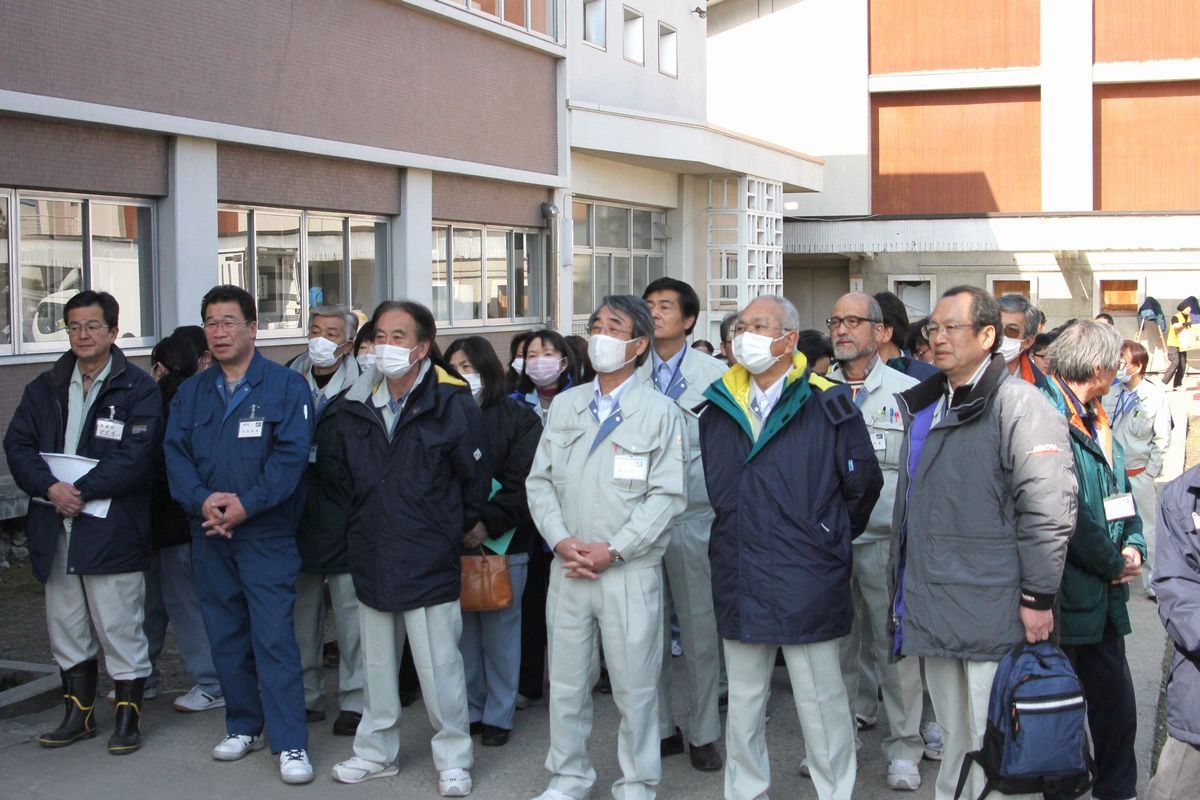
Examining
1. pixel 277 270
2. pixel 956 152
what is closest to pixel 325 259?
pixel 277 270

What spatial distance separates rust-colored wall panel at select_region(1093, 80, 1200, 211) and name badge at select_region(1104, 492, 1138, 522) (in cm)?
2880

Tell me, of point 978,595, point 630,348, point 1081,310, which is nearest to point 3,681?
point 630,348

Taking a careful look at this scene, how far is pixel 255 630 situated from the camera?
591 cm

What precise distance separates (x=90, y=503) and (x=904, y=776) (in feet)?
12.9

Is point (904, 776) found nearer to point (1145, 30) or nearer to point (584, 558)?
point (584, 558)

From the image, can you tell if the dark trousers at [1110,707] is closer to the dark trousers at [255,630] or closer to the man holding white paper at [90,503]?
the dark trousers at [255,630]

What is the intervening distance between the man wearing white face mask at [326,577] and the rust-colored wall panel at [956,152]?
90.4 feet

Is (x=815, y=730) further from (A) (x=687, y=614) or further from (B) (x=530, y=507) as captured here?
(B) (x=530, y=507)

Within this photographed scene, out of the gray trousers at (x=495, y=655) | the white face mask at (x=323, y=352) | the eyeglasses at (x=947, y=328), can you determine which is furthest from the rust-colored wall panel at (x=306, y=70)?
the eyeglasses at (x=947, y=328)

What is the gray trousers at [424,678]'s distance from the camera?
569cm

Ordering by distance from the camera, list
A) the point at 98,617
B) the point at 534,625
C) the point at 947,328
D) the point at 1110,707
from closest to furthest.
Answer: the point at 947,328 < the point at 1110,707 < the point at 98,617 < the point at 534,625

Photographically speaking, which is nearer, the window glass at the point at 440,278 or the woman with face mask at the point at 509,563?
the woman with face mask at the point at 509,563

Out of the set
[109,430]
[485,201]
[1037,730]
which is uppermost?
[485,201]

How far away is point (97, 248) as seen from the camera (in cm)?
1105
